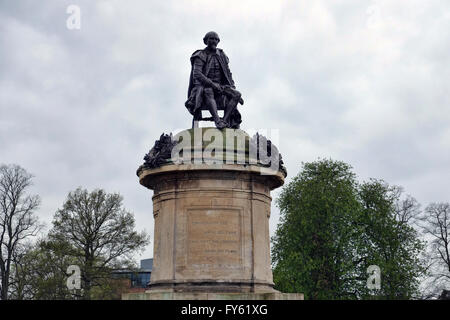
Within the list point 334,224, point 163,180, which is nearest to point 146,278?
point 334,224

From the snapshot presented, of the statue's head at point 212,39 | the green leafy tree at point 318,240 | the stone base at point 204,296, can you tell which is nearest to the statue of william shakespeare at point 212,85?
the statue's head at point 212,39

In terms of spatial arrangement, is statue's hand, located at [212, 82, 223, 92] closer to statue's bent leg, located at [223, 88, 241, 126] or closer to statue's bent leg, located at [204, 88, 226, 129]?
statue's bent leg, located at [204, 88, 226, 129]

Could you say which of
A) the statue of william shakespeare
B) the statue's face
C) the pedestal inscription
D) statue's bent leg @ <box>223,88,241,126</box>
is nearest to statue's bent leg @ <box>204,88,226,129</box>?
the statue of william shakespeare

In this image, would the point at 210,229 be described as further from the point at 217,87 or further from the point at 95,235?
the point at 95,235

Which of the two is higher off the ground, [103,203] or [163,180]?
[103,203]

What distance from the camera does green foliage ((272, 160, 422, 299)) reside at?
117 feet

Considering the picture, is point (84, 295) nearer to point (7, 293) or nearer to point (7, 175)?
point (7, 293)

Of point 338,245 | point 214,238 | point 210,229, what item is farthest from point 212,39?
point 338,245

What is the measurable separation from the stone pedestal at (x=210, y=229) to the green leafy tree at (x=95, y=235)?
81.1 feet

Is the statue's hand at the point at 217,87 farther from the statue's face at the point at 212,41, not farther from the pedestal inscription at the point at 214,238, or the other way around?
the pedestal inscription at the point at 214,238

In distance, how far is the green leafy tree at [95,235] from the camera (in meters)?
37.9

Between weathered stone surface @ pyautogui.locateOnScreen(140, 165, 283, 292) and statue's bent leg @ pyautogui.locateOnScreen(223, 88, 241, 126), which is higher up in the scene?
statue's bent leg @ pyautogui.locateOnScreen(223, 88, 241, 126)
